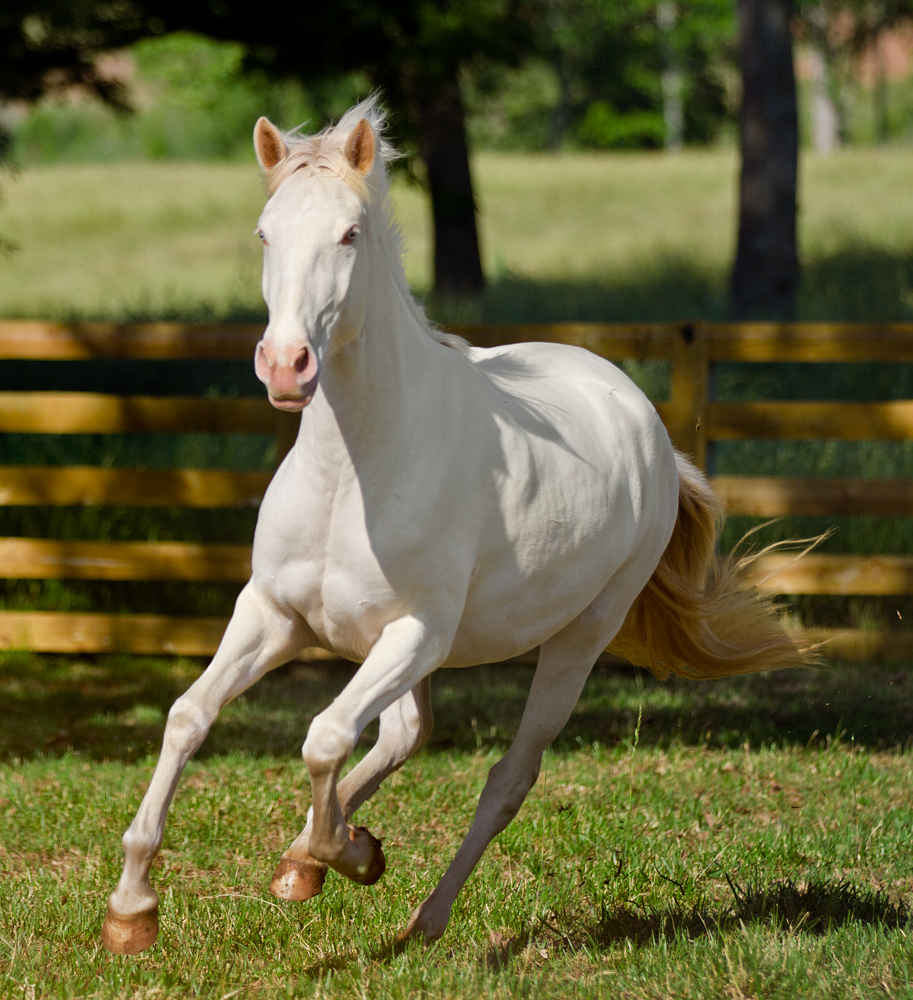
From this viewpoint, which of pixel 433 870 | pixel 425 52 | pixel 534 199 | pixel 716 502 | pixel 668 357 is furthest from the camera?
pixel 534 199

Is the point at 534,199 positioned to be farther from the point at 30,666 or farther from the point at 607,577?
the point at 607,577

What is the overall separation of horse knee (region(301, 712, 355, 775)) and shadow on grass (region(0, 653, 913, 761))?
7.84ft

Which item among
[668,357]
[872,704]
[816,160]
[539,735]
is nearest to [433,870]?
[539,735]

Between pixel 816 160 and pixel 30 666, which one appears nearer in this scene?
pixel 30 666

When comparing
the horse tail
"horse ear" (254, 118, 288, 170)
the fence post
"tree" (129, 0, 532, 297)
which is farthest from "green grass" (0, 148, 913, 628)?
"horse ear" (254, 118, 288, 170)

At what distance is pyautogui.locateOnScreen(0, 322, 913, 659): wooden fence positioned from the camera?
5.73 m

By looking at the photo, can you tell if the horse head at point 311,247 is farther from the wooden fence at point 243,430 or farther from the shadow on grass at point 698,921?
the wooden fence at point 243,430

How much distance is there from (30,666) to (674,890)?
374 cm

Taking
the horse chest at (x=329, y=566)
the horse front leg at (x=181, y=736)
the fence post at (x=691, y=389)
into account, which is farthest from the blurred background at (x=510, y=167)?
the fence post at (x=691, y=389)

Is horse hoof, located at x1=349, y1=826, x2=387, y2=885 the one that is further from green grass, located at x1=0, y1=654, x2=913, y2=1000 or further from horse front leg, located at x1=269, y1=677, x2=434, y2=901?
green grass, located at x1=0, y1=654, x2=913, y2=1000

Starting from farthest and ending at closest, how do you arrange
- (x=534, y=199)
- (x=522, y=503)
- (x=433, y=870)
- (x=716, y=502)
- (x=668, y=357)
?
(x=534, y=199)
(x=668, y=357)
(x=716, y=502)
(x=433, y=870)
(x=522, y=503)

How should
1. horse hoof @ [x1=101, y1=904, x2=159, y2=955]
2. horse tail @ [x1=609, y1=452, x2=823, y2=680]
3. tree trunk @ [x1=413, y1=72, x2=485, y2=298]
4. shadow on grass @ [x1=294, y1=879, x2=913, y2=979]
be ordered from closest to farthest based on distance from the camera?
horse hoof @ [x1=101, y1=904, x2=159, y2=955], shadow on grass @ [x1=294, y1=879, x2=913, y2=979], horse tail @ [x1=609, y1=452, x2=823, y2=680], tree trunk @ [x1=413, y1=72, x2=485, y2=298]

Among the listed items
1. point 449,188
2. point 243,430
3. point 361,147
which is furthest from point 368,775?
point 449,188

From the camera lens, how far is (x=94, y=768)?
15.1 feet
